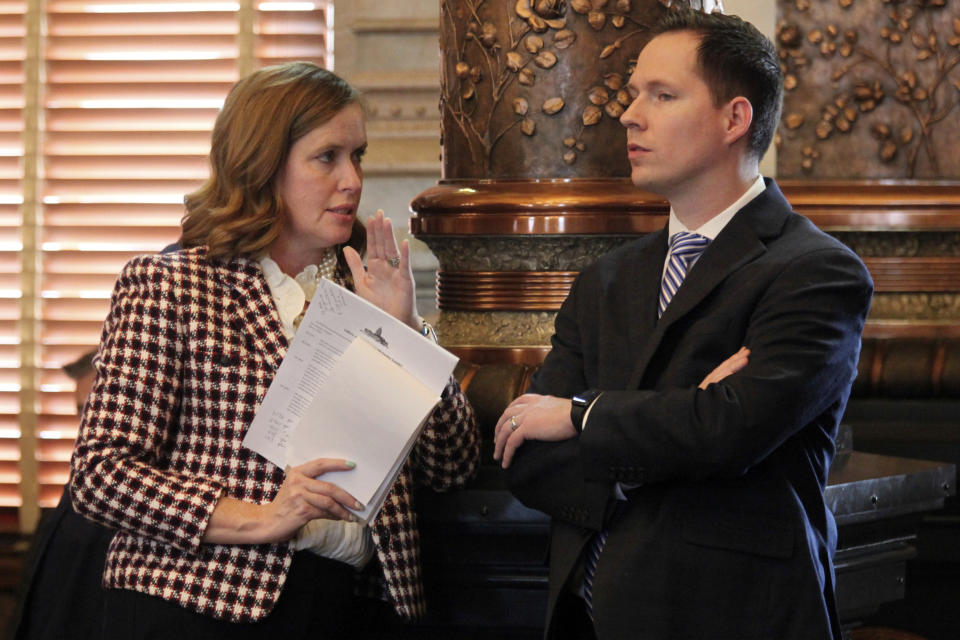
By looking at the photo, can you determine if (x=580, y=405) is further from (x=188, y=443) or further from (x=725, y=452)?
(x=188, y=443)

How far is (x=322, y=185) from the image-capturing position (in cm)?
216

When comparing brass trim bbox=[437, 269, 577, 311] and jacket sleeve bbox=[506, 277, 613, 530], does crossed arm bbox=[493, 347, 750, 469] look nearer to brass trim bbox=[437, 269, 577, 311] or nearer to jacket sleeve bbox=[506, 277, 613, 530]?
jacket sleeve bbox=[506, 277, 613, 530]

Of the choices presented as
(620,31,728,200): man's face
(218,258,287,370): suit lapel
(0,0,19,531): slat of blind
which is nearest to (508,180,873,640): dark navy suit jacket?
(620,31,728,200): man's face

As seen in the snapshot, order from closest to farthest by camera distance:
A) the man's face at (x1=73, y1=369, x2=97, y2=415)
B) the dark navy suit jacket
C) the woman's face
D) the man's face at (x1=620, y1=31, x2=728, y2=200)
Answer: the dark navy suit jacket → the man's face at (x1=620, y1=31, x2=728, y2=200) → the woman's face → the man's face at (x1=73, y1=369, x2=97, y2=415)

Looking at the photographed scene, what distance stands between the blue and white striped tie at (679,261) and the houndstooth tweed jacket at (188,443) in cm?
59

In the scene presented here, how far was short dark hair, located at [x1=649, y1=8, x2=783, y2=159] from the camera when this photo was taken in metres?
1.93

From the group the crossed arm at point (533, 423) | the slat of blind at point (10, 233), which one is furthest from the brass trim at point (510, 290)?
the slat of blind at point (10, 233)

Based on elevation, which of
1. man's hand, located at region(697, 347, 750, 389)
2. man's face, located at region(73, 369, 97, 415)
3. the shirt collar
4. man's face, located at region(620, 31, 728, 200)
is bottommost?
man's face, located at region(73, 369, 97, 415)

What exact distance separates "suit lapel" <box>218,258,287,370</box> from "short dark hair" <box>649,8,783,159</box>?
812 millimetres

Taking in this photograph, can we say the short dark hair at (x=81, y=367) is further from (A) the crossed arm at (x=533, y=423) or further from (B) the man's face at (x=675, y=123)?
(B) the man's face at (x=675, y=123)

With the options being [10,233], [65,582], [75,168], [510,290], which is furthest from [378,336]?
[10,233]

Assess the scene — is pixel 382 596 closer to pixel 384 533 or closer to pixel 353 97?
pixel 384 533

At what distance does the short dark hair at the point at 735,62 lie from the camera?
6.33ft

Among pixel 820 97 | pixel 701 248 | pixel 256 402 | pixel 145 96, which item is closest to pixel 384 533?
pixel 256 402
